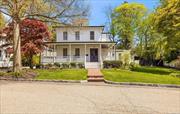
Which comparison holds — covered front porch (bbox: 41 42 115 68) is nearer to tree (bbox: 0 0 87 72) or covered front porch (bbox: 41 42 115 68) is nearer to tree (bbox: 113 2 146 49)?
tree (bbox: 0 0 87 72)

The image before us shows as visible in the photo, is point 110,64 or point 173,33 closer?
point 173,33

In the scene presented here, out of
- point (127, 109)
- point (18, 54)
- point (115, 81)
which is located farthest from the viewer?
point (18, 54)

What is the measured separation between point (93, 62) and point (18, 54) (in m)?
16.2

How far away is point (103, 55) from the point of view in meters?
44.3

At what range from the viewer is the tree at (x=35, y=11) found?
25.5m

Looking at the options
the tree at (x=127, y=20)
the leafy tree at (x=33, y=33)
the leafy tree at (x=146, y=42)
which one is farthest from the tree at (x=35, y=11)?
the tree at (x=127, y=20)

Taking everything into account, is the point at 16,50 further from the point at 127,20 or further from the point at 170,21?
the point at 127,20

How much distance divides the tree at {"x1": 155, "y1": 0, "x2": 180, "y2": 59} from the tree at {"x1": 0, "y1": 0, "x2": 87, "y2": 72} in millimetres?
11726

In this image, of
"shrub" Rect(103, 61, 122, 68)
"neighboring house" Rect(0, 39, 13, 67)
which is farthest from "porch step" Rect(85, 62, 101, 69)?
"neighboring house" Rect(0, 39, 13, 67)

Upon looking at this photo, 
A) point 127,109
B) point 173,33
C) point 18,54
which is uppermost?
point 173,33

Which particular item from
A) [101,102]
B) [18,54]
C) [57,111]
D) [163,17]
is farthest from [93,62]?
[57,111]

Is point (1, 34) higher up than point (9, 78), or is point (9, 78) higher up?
point (1, 34)

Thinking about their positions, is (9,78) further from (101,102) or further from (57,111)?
(57,111)

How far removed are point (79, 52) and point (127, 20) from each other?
96.8 feet
